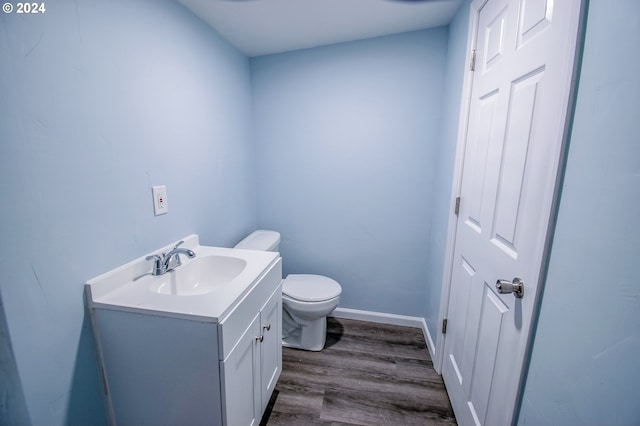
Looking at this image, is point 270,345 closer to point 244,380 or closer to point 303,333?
point 244,380

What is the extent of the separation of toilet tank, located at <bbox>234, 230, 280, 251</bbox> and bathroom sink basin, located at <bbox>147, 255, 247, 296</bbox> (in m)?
0.44

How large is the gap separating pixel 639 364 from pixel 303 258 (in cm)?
190

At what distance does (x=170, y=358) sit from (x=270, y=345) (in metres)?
0.54

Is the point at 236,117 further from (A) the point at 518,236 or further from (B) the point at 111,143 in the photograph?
(A) the point at 518,236

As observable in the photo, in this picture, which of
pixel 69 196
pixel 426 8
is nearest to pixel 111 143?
pixel 69 196

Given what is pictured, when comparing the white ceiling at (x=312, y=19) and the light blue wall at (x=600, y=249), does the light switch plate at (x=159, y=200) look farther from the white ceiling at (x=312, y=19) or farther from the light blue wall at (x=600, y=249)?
the light blue wall at (x=600, y=249)

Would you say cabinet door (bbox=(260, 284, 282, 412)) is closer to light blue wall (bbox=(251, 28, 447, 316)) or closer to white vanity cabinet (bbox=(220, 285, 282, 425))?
white vanity cabinet (bbox=(220, 285, 282, 425))

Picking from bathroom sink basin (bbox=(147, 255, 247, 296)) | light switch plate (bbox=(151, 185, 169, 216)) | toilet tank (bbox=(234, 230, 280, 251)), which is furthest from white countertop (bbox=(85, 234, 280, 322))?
toilet tank (bbox=(234, 230, 280, 251))

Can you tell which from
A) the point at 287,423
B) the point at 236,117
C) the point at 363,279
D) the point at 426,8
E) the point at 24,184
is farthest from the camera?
the point at 363,279

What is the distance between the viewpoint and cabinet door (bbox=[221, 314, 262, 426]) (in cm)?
88

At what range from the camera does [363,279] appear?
84.0 inches

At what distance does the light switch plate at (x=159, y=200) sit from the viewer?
1.17m

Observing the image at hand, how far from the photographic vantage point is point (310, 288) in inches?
72.2

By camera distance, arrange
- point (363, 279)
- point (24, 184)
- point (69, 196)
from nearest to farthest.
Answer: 1. point (24, 184)
2. point (69, 196)
3. point (363, 279)
